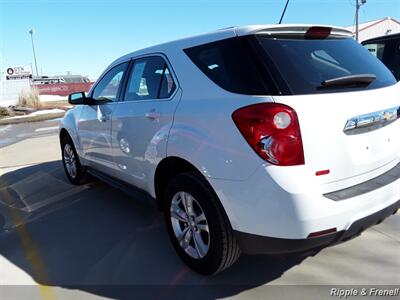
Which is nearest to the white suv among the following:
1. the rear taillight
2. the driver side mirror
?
the rear taillight

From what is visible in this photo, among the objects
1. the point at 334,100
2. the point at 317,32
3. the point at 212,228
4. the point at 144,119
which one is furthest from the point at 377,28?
the point at 212,228

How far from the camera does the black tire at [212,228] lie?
8.94 ft

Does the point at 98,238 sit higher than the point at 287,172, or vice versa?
the point at 287,172

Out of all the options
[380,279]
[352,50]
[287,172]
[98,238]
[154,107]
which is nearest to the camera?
[287,172]

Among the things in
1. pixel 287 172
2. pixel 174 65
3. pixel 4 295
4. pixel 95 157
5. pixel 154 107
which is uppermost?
pixel 174 65

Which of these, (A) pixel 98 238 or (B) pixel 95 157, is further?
(B) pixel 95 157

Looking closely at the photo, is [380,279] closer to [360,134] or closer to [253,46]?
[360,134]

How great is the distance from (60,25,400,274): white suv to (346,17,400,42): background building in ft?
172

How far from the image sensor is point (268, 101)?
95.5 inches

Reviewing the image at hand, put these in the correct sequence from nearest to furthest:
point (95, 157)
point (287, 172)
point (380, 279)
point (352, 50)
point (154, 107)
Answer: point (287, 172)
point (380, 279)
point (352, 50)
point (154, 107)
point (95, 157)

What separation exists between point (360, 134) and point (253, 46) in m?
0.91

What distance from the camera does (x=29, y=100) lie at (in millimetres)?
23391

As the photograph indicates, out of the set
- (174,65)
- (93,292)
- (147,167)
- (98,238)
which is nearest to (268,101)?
(174,65)

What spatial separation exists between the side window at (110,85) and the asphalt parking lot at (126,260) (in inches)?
53.1
